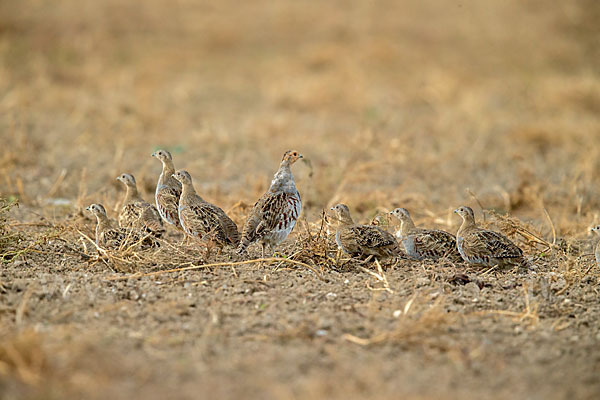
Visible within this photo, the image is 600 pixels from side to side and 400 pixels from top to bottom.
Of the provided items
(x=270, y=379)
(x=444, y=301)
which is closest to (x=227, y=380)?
(x=270, y=379)

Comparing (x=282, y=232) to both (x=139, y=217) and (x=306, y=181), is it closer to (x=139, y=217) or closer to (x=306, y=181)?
(x=139, y=217)

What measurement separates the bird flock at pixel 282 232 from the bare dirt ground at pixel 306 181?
0.61 feet

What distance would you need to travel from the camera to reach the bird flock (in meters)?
6.22

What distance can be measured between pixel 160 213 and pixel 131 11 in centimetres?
1548

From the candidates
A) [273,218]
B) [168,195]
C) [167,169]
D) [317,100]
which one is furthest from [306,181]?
[317,100]

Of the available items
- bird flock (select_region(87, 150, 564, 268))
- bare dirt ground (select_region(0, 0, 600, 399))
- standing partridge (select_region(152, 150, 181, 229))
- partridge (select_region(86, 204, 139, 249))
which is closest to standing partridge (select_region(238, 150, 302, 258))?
bird flock (select_region(87, 150, 564, 268))

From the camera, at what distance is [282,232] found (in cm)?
649

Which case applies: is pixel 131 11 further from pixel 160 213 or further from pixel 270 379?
pixel 270 379

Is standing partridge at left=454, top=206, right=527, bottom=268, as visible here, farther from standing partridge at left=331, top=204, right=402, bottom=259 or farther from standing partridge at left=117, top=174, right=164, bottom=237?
standing partridge at left=117, top=174, right=164, bottom=237

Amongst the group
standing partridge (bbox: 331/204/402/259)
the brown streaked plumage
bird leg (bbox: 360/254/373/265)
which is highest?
the brown streaked plumage

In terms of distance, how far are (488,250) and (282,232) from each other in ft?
5.78

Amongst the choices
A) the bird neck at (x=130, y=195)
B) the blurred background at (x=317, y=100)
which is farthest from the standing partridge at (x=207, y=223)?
the blurred background at (x=317, y=100)

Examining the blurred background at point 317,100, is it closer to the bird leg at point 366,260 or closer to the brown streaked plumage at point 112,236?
the brown streaked plumage at point 112,236

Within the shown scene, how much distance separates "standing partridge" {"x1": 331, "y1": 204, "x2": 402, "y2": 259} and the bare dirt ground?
184mm
